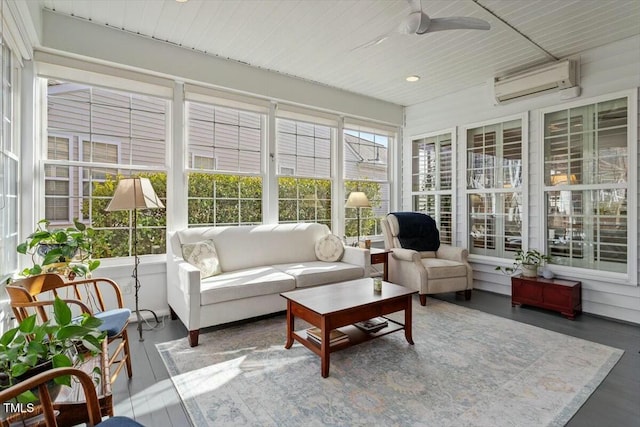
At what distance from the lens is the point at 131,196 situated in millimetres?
2916

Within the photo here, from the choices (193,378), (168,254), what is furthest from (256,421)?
(168,254)

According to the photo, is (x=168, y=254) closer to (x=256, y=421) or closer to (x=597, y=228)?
(x=256, y=421)

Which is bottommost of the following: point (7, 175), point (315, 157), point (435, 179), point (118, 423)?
point (118, 423)

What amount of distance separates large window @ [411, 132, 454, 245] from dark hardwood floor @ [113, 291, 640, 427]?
1942 millimetres

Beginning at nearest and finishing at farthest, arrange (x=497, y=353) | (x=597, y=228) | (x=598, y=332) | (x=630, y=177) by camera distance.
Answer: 1. (x=497, y=353)
2. (x=598, y=332)
3. (x=630, y=177)
4. (x=597, y=228)

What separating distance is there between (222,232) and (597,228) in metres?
4.20

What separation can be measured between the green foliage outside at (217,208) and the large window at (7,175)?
25.0 inches

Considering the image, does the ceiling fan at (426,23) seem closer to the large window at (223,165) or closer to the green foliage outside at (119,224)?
the large window at (223,165)

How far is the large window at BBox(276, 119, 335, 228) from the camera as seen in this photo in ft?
15.1

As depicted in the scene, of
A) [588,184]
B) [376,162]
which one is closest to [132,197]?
[376,162]

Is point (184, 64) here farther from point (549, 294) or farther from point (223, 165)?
point (549, 294)

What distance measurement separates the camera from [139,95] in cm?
357

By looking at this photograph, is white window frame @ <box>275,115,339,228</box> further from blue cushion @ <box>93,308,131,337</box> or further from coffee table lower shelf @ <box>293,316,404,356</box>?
blue cushion @ <box>93,308,131,337</box>

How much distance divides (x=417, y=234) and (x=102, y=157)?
3.97 meters
